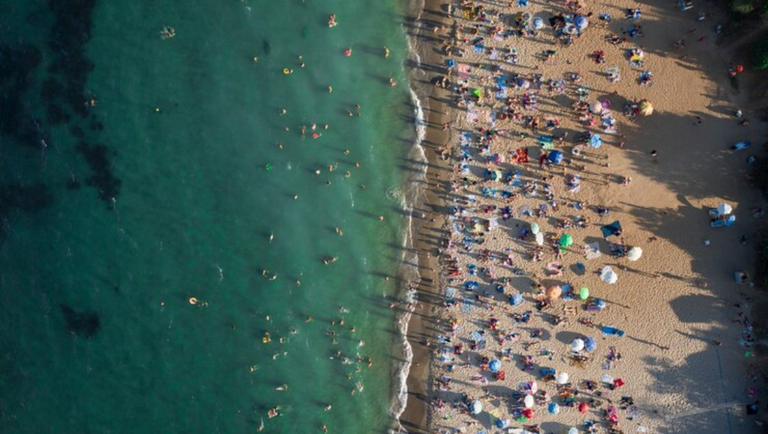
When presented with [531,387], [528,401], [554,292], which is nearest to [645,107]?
[554,292]

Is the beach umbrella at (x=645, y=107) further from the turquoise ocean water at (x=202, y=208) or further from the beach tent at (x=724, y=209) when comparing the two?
the turquoise ocean water at (x=202, y=208)

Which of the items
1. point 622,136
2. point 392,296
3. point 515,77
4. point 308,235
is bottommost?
point 392,296

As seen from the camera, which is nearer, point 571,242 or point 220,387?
point 571,242

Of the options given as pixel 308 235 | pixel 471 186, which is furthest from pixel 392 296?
pixel 471 186

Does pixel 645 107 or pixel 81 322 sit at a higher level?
pixel 645 107

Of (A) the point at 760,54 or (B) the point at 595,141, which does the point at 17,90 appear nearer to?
(B) the point at 595,141

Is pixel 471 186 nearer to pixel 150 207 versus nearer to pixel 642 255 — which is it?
pixel 642 255
